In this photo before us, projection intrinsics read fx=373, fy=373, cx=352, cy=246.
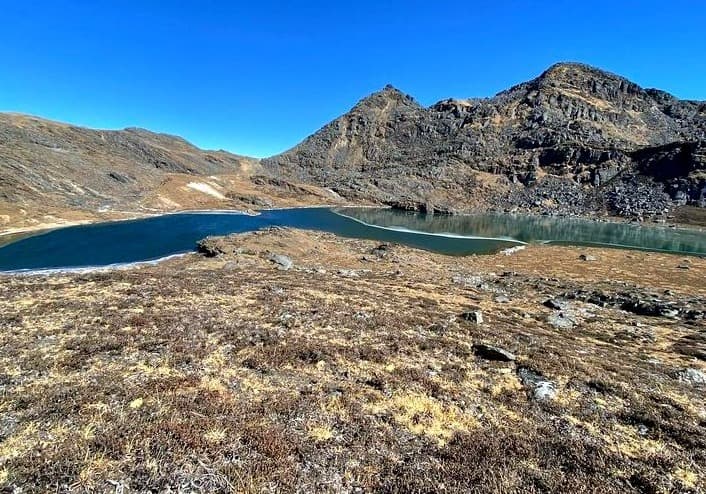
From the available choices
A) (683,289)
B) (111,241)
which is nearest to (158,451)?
(683,289)

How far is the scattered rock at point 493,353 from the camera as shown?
54.8 feet

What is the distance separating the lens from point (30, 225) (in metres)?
72.7

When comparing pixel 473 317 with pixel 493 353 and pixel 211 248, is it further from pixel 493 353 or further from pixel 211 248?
pixel 211 248

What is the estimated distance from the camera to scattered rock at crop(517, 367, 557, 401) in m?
13.7

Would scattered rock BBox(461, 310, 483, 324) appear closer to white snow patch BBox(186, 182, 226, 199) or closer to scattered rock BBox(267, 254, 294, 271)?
scattered rock BBox(267, 254, 294, 271)

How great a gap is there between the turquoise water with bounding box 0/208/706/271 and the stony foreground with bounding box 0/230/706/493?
29.6 metres

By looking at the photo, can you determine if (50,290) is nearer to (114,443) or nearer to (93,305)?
(93,305)

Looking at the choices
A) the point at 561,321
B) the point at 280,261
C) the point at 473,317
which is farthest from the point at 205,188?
the point at 561,321

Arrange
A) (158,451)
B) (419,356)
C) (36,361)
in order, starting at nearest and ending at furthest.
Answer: (158,451)
(36,361)
(419,356)

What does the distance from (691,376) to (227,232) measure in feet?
257

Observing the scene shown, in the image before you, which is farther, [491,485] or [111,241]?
[111,241]

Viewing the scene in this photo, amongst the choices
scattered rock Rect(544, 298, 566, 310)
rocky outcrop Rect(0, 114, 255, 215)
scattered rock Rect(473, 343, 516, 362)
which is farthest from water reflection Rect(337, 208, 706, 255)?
scattered rock Rect(473, 343, 516, 362)

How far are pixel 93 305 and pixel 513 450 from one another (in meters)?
20.4

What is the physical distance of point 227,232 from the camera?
269 feet
